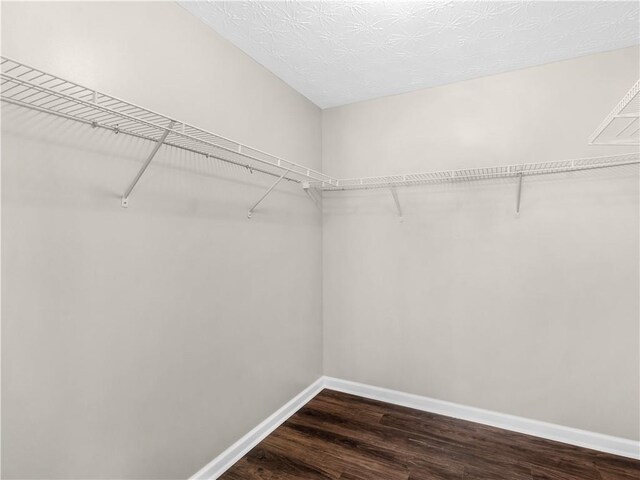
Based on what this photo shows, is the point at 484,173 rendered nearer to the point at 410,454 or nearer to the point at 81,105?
the point at 410,454

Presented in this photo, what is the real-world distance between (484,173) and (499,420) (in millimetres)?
1659

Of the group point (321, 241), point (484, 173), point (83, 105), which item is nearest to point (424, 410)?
point (321, 241)

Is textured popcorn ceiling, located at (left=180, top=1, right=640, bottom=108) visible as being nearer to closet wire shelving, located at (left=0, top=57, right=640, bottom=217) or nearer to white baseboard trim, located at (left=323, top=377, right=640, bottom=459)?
closet wire shelving, located at (left=0, top=57, right=640, bottom=217)

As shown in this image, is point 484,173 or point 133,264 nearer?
point 133,264

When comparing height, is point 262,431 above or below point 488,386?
below

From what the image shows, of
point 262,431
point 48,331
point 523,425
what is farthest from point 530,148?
point 48,331

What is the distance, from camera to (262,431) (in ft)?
6.79

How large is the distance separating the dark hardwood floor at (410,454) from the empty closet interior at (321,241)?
0.02 meters

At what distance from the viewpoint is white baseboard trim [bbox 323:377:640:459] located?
6.36ft

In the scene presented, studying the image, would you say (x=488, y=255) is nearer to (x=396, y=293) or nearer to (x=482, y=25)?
(x=396, y=293)

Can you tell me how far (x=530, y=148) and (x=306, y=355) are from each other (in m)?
2.14

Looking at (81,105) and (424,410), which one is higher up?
(81,105)

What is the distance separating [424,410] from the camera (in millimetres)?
2412

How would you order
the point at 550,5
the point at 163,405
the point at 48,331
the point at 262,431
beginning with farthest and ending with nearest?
the point at 262,431, the point at 550,5, the point at 163,405, the point at 48,331
